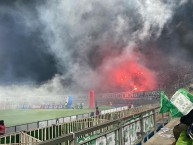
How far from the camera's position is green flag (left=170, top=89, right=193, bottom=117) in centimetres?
354

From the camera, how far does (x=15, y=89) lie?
128 metres

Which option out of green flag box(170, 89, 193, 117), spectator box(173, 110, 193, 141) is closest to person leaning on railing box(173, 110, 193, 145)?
spectator box(173, 110, 193, 141)

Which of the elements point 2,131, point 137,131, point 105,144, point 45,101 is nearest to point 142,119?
point 137,131

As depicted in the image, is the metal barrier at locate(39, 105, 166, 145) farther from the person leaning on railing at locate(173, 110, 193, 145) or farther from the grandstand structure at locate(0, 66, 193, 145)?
the person leaning on railing at locate(173, 110, 193, 145)

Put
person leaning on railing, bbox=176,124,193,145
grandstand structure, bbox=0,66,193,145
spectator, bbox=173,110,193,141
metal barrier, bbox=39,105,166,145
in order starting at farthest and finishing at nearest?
grandstand structure, bbox=0,66,193,145
metal barrier, bbox=39,105,166,145
spectator, bbox=173,110,193,141
person leaning on railing, bbox=176,124,193,145

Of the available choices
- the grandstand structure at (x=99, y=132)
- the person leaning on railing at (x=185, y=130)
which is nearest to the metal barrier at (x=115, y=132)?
the grandstand structure at (x=99, y=132)

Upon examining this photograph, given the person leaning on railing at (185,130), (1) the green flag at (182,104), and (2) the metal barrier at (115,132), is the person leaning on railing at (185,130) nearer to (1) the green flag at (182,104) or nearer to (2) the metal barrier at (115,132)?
(1) the green flag at (182,104)

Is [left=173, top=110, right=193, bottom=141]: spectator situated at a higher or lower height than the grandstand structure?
higher

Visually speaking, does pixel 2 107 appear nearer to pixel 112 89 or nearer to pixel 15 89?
pixel 15 89

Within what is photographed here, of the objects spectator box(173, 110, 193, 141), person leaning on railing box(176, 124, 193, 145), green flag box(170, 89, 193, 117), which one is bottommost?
person leaning on railing box(176, 124, 193, 145)

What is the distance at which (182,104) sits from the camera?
140 inches

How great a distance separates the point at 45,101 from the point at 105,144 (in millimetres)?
78692

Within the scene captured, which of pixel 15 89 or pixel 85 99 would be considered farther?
pixel 15 89

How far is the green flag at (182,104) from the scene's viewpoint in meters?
3.54
